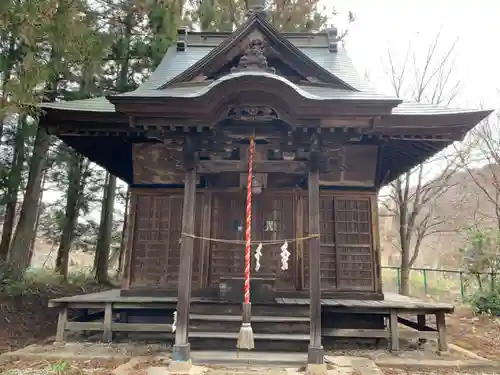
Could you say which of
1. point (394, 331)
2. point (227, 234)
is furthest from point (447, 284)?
point (227, 234)

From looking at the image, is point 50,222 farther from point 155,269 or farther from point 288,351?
point 288,351

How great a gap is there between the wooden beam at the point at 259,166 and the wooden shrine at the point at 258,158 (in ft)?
0.05

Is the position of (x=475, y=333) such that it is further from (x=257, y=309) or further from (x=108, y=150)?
(x=108, y=150)

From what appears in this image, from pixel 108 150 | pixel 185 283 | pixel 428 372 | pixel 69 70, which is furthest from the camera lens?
pixel 69 70

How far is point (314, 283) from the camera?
199 inches

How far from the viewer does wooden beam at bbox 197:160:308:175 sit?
5469 mm

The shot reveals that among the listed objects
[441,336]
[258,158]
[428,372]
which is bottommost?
[428,372]

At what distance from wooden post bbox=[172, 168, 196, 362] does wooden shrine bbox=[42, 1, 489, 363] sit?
0.05ft

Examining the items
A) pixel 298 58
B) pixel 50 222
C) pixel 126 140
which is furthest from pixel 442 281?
pixel 50 222

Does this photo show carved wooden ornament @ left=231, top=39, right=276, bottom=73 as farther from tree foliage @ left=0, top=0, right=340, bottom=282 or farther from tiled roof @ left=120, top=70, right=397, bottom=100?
tree foliage @ left=0, top=0, right=340, bottom=282

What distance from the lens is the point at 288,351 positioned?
563cm

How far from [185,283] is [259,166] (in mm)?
1949

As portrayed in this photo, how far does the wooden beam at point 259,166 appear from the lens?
17.9ft

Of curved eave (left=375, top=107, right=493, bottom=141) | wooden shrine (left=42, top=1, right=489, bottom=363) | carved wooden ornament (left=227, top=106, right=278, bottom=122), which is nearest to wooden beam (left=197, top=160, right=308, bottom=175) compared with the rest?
wooden shrine (left=42, top=1, right=489, bottom=363)
